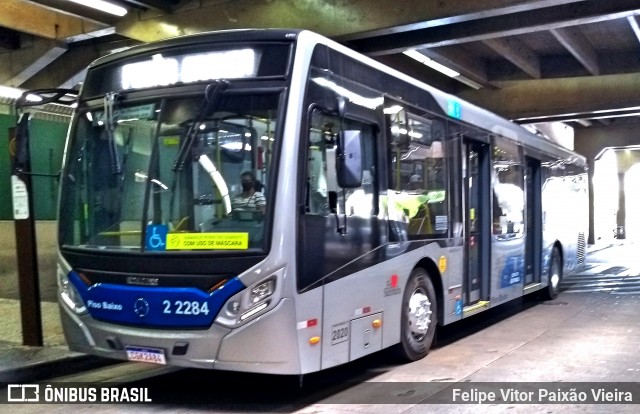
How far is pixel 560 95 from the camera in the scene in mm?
A: 20250

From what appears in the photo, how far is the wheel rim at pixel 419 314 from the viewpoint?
808cm

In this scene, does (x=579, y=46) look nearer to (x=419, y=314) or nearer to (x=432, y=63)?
(x=432, y=63)

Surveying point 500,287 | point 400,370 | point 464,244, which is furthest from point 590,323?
point 400,370

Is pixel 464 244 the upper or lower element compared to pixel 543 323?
upper

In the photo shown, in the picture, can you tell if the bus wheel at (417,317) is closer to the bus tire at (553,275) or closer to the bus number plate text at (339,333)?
the bus number plate text at (339,333)

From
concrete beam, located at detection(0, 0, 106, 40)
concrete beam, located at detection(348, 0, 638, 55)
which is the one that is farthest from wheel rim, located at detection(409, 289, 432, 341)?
concrete beam, located at detection(0, 0, 106, 40)

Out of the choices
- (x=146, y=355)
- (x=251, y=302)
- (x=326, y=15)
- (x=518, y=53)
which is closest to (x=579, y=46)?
(x=518, y=53)

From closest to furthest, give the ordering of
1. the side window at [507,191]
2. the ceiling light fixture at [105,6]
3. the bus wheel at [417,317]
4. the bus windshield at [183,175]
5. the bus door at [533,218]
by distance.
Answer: the bus windshield at [183,175], the bus wheel at [417,317], the side window at [507,191], the ceiling light fixture at [105,6], the bus door at [533,218]

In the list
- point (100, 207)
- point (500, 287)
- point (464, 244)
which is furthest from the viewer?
point (500, 287)

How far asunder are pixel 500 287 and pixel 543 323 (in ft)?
4.08

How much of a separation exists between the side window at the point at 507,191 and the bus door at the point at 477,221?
0.25m

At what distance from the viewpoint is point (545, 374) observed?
7695mm

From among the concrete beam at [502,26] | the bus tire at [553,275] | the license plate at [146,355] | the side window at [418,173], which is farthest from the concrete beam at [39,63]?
the bus tire at [553,275]

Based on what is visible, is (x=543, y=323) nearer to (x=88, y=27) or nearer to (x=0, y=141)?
(x=0, y=141)
